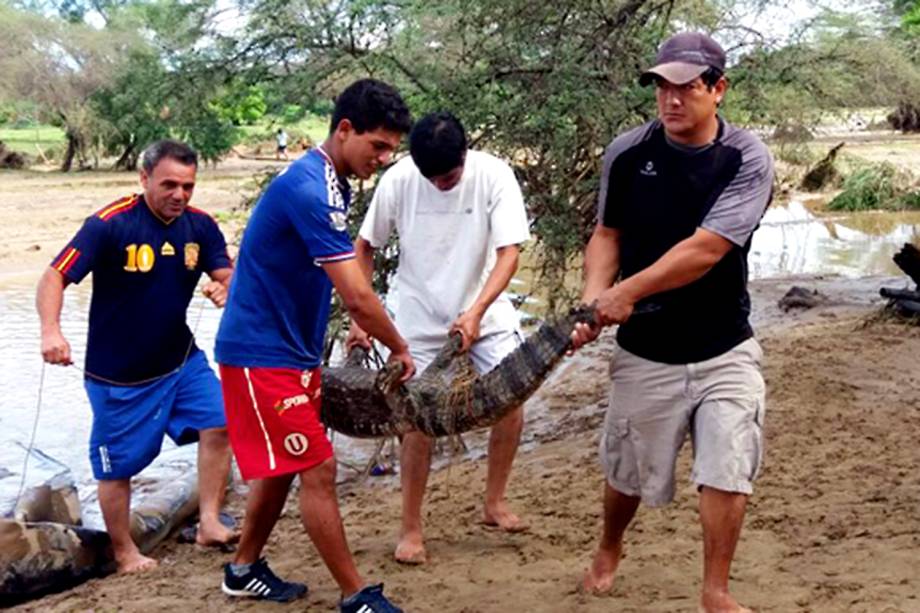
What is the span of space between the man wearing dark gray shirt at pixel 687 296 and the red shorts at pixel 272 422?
3.39 feet

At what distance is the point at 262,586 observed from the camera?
4.66 meters

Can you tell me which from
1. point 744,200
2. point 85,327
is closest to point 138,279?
point 744,200

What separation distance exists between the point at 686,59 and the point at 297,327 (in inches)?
65.7

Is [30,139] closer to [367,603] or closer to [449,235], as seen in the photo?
[449,235]

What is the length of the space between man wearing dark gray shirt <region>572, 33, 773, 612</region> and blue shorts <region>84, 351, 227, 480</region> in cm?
239

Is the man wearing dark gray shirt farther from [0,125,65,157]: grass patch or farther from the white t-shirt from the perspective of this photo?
[0,125,65,157]: grass patch

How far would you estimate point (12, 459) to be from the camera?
27.2 ft

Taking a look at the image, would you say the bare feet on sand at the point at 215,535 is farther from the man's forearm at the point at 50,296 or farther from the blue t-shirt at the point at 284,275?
the blue t-shirt at the point at 284,275

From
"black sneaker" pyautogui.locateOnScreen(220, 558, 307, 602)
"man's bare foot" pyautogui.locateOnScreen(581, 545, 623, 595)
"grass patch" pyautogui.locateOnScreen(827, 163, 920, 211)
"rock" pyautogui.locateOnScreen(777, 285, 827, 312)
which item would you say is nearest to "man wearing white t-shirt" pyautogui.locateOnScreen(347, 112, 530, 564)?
"black sneaker" pyautogui.locateOnScreen(220, 558, 307, 602)

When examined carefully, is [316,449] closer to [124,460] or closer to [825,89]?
[124,460]

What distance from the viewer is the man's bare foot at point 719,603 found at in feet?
12.8

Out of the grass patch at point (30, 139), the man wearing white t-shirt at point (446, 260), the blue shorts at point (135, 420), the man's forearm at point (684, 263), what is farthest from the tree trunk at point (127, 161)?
the man's forearm at point (684, 263)

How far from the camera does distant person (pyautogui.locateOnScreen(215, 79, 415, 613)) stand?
4.11m

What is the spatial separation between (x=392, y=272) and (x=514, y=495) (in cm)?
247
